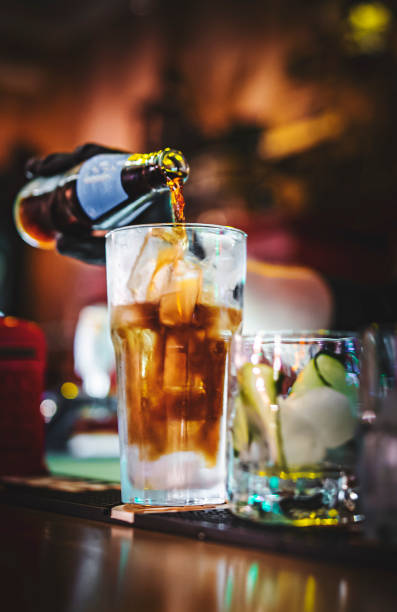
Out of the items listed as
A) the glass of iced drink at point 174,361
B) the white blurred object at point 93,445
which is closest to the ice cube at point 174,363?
the glass of iced drink at point 174,361

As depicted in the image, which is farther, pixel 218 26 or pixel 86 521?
pixel 218 26

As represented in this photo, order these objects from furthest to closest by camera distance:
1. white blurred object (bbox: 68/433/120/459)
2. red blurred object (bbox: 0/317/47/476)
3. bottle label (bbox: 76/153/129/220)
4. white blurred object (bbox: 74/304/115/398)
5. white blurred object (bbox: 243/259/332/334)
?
white blurred object (bbox: 74/304/115/398) < white blurred object (bbox: 243/259/332/334) < white blurred object (bbox: 68/433/120/459) < red blurred object (bbox: 0/317/47/476) < bottle label (bbox: 76/153/129/220)

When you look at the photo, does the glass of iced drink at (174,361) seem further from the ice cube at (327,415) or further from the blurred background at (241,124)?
the blurred background at (241,124)

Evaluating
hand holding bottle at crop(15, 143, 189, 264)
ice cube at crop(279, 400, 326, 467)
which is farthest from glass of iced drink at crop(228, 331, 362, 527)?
hand holding bottle at crop(15, 143, 189, 264)

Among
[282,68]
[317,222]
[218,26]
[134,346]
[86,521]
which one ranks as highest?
[218,26]

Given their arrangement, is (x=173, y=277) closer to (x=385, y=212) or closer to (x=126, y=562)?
(x=126, y=562)

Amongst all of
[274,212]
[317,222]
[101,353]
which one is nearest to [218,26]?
[274,212]

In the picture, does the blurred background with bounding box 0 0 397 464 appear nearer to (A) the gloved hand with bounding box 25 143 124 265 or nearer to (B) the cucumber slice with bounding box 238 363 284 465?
(A) the gloved hand with bounding box 25 143 124 265
